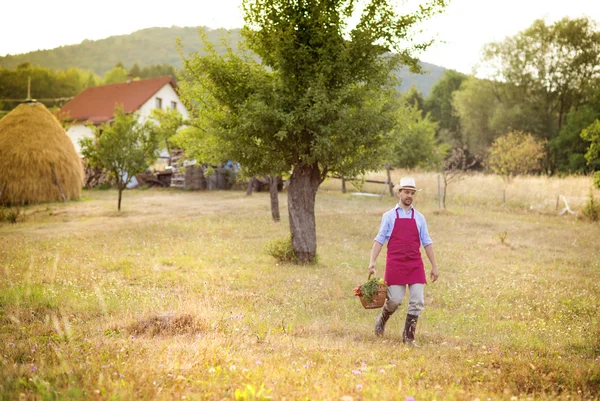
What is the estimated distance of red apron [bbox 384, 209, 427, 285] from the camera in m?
6.52

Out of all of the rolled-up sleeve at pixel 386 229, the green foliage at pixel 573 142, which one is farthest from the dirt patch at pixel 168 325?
the green foliage at pixel 573 142

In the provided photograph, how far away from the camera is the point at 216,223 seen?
19.5 m

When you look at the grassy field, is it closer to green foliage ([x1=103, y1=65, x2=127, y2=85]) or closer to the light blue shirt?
the light blue shirt

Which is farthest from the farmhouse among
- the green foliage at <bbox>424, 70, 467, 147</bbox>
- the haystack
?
the green foliage at <bbox>424, 70, 467, 147</bbox>

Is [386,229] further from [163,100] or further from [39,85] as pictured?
[39,85]

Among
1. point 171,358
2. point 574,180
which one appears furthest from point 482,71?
point 171,358

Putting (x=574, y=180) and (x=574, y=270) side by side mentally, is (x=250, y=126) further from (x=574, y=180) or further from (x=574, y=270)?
(x=574, y=180)

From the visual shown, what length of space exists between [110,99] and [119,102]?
261 centimetres

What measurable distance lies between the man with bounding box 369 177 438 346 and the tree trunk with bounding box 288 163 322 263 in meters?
6.25

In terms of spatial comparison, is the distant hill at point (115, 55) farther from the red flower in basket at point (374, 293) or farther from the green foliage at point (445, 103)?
the red flower in basket at point (374, 293)

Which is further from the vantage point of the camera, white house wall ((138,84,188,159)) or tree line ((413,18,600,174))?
white house wall ((138,84,188,159))

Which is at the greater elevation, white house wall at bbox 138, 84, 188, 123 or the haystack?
white house wall at bbox 138, 84, 188, 123

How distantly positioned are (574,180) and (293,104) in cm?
2371

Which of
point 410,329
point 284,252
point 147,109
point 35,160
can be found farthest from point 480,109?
point 410,329
